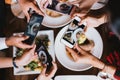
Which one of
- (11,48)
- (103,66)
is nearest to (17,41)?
(11,48)

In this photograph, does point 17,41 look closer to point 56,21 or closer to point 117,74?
point 56,21

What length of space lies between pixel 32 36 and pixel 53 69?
16cm

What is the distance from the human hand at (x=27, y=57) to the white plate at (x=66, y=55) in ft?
0.33

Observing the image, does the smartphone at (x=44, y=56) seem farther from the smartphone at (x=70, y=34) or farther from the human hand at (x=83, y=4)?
the human hand at (x=83, y=4)

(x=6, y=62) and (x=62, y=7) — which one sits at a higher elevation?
(x=62, y=7)

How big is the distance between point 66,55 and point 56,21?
0.16m

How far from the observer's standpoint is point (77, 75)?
1112mm

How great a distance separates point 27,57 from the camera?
3.67 feet

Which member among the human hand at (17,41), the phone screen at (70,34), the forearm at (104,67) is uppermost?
the phone screen at (70,34)

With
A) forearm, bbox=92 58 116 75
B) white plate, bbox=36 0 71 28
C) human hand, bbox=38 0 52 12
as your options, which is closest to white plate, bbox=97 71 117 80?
forearm, bbox=92 58 116 75

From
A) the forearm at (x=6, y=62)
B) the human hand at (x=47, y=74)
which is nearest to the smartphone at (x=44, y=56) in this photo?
the human hand at (x=47, y=74)

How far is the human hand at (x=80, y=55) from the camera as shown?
1118mm

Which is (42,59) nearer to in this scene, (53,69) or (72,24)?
(53,69)

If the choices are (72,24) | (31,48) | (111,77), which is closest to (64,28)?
(72,24)
